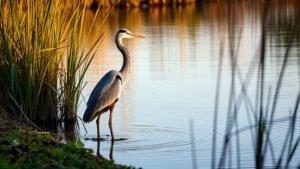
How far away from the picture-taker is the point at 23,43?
33.1 ft

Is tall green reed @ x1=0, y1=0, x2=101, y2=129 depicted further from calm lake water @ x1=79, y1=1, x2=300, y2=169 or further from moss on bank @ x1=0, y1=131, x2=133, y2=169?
moss on bank @ x1=0, y1=131, x2=133, y2=169

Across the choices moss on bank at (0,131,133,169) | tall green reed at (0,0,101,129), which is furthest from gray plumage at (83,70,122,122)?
moss on bank at (0,131,133,169)

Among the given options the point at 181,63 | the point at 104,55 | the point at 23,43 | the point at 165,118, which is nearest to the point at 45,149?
the point at 23,43

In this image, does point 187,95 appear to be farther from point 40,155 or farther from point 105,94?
point 40,155

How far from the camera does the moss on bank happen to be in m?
5.69

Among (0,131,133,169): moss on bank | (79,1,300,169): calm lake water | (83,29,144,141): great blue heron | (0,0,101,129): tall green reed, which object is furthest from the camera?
(83,29,144,141): great blue heron

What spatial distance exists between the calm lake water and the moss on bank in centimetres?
80

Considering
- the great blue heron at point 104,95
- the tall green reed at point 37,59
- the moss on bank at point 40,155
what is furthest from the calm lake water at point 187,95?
the moss on bank at point 40,155

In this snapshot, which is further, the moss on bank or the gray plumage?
the gray plumage

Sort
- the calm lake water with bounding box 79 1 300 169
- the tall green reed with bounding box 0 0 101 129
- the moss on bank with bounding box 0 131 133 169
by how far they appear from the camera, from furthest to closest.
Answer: the tall green reed with bounding box 0 0 101 129 < the calm lake water with bounding box 79 1 300 169 < the moss on bank with bounding box 0 131 133 169

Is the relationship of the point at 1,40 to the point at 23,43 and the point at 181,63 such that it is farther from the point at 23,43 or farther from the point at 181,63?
the point at 181,63

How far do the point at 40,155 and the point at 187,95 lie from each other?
22.4ft

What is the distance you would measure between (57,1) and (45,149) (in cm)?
427

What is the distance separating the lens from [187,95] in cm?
1262
